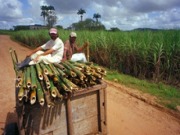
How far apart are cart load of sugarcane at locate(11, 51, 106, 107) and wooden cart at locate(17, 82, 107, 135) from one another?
0.12 meters

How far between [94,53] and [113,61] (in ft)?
5.72

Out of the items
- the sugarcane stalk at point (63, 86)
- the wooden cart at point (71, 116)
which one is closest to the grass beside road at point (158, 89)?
the wooden cart at point (71, 116)

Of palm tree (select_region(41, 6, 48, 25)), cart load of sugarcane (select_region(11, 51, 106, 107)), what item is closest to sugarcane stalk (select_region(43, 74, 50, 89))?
cart load of sugarcane (select_region(11, 51, 106, 107))

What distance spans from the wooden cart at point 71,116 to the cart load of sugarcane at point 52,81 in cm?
12

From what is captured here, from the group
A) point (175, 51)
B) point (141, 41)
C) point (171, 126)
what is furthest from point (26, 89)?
point (141, 41)

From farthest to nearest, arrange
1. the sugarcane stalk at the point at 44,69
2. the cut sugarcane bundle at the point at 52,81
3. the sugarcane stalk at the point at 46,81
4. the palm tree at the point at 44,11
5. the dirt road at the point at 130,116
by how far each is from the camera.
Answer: the palm tree at the point at 44,11 < the dirt road at the point at 130,116 < the sugarcane stalk at the point at 44,69 < the sugarcane stalk at the point at 46,81 < the cut sugarcane bundle at the point at 52,81

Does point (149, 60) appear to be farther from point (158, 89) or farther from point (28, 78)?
point (28, 78)

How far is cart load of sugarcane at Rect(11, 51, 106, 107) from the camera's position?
9.03 feet

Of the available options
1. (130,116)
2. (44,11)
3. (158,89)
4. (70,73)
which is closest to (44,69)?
(70,73)

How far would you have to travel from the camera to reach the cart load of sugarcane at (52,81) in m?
2.75

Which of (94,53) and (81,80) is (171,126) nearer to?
(81,80)

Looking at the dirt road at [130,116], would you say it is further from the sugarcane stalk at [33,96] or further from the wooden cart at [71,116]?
the sugarcane stalk at [33,96]

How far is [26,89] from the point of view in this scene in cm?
276

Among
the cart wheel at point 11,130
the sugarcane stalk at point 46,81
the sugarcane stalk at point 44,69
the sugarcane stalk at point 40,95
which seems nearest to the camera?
the sugarcane stalk at point 40,95
